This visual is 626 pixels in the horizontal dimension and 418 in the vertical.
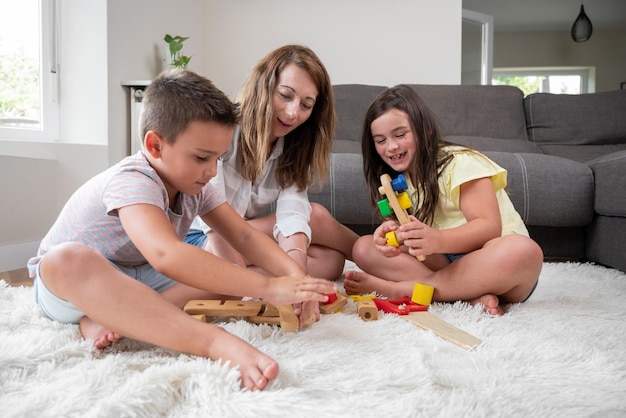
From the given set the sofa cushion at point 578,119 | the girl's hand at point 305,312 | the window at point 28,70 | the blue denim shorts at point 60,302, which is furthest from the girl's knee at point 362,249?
the sofa cushion at point 578,119

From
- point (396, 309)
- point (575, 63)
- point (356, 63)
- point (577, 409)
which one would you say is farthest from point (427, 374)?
point (575, 63)

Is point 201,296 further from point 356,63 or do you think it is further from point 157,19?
point 356,63

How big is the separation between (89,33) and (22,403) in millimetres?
2121

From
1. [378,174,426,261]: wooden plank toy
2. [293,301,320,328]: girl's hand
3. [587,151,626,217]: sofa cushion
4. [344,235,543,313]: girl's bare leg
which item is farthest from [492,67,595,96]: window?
[293,301,320,328]: girl's hand

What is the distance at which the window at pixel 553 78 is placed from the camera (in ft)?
22.2

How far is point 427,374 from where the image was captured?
0.75m

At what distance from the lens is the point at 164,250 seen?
81cm

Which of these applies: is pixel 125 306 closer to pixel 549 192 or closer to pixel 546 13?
pixel 549 192

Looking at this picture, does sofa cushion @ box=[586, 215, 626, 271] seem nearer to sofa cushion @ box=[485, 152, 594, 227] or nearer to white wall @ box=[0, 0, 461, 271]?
sofa cushion @ box=[485, 152, 594, 227]

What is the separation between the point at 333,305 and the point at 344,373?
0.41 m

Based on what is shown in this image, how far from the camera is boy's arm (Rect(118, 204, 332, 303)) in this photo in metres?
0.81

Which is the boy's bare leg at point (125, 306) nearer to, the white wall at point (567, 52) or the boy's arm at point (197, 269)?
the boy's arm at point (197, 269)

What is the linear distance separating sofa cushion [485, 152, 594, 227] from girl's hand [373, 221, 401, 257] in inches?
37.2

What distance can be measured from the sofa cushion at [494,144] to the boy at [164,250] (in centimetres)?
168
